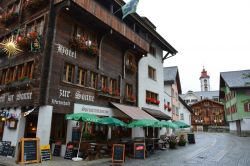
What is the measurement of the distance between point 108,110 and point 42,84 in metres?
6.22

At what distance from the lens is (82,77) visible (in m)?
15.7

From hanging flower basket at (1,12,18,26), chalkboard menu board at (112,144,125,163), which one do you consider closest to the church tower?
chalkboard menu board at (112,144,125,163)

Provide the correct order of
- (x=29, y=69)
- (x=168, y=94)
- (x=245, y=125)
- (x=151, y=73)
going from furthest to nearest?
(x=245, y=125) < (x=168, y=94) < (x=151, y=73) < (x=29, y=69)

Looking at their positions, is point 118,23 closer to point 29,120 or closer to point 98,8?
point 98,8

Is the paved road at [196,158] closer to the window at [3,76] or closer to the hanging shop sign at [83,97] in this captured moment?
the hanging shop sign at [83,97]

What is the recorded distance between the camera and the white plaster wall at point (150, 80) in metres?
22.9

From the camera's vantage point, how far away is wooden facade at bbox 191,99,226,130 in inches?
3019

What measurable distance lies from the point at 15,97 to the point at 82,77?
456 cm

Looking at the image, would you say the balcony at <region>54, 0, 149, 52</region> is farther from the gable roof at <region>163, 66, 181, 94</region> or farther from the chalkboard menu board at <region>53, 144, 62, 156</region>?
the gable roof at <region>163, 66, 181, 94</region>

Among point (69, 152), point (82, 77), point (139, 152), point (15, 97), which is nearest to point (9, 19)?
point (15, 97)

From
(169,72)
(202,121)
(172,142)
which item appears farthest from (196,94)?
(172,142)

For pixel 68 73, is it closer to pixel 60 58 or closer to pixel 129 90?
pixel 60 58

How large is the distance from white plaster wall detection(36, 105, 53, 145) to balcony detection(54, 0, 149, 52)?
6.83 meters

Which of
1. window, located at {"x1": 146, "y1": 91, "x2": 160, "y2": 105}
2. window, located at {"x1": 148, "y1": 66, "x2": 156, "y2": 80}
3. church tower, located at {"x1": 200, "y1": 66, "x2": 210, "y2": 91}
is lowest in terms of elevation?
window, located at {"x1": 146, "y1": 91, "x2": 160, "y2": 105}
